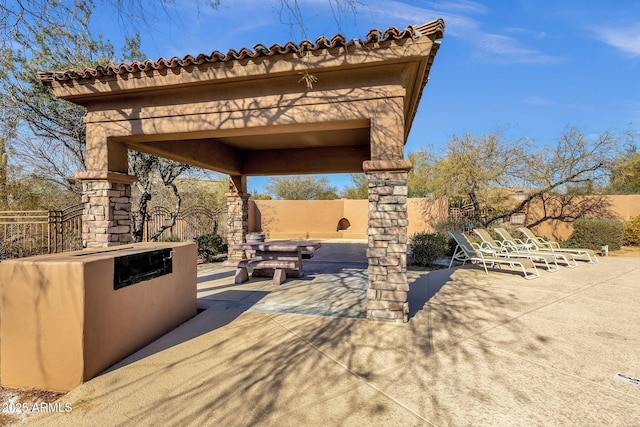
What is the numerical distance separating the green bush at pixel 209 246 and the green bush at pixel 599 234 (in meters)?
13.4

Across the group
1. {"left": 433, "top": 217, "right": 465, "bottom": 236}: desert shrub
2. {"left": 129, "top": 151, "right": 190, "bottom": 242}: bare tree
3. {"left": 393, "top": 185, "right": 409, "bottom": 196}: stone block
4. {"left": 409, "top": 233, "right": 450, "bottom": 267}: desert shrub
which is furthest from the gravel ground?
{"left": 433, "top": 217, "right": 465, "bottom": 236}: desert shrub

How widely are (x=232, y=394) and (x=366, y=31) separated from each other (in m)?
4.21

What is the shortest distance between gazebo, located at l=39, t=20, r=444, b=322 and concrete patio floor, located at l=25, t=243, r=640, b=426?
95 centimetres

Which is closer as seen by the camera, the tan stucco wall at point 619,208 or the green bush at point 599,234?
the green bush at point 599,234

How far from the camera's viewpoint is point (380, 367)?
2916 millimetres

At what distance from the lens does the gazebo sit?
4020mm

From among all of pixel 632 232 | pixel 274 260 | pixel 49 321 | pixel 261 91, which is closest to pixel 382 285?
pixel 274 260

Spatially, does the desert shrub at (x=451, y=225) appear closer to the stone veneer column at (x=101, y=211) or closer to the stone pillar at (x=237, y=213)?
the stone pillar at (x=237, y=213)

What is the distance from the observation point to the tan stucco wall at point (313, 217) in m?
17.4

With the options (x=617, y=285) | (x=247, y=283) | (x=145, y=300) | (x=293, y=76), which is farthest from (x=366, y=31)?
(x=617, y=285)

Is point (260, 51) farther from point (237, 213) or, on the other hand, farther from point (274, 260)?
point (237, 213)

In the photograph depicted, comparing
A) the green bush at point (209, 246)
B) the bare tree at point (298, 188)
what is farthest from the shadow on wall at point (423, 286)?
the bare tree at point (298, 188)

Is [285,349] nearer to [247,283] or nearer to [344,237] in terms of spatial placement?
[247,283]

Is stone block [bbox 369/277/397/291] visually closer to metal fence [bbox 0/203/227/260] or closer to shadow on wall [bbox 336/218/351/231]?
metal fence [bbox 0/203/227/260]
